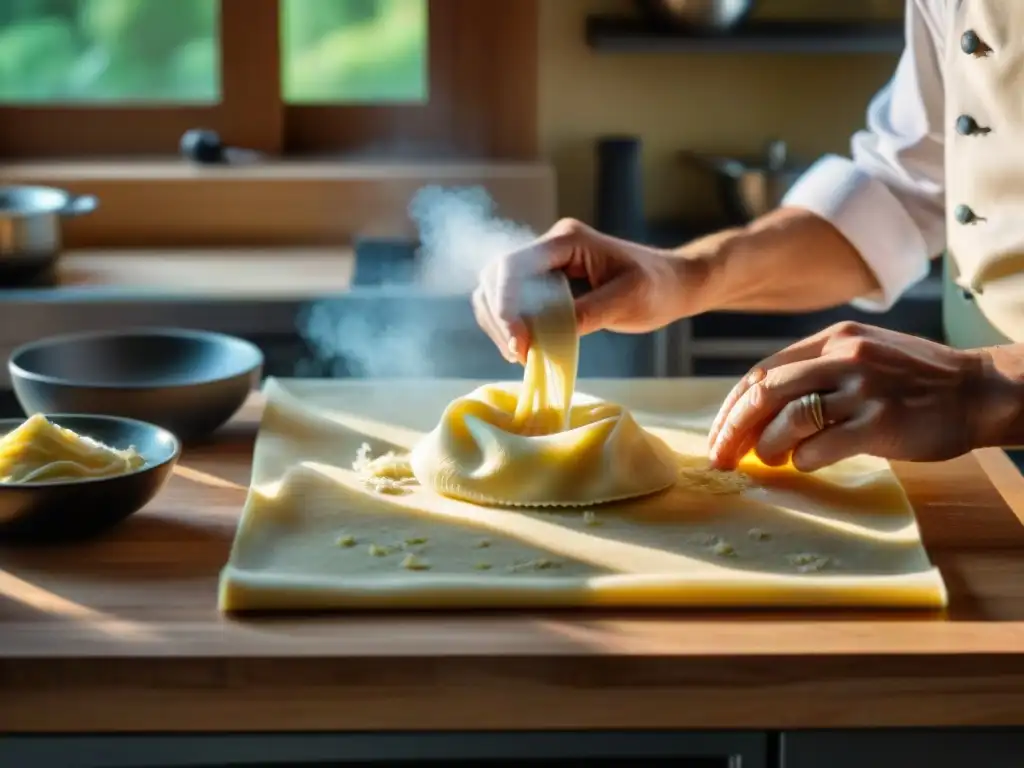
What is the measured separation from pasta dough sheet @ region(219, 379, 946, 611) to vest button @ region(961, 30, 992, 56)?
581 millimetres

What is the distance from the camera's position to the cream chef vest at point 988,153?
1739mm

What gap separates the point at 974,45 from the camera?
1.76 m

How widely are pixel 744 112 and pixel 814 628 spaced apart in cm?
253

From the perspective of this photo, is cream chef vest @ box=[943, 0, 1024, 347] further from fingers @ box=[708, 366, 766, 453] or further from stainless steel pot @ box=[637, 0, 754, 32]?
stainless steel pot @ box=[637, 0, 754, 32]

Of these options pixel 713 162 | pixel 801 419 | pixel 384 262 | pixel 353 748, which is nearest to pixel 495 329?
pixel 801 419

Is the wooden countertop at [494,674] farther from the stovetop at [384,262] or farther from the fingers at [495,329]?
the stovetop at [384,262]

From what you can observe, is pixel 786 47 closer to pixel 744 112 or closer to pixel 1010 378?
pixel 744 112

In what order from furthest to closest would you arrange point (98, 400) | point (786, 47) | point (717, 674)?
point (786, 47) → point (98, 400) → point (717, 674)

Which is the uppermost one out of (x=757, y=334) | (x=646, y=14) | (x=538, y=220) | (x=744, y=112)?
(x=646, y=14)

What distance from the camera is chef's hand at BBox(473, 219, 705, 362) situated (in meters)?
1.54

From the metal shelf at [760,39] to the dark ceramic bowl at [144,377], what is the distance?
1.74 metres

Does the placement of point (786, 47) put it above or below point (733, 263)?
above

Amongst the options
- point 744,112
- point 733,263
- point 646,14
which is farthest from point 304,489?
point 744,112

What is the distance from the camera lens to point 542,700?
3.50ft
